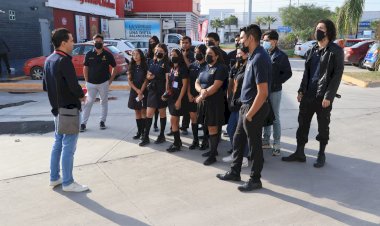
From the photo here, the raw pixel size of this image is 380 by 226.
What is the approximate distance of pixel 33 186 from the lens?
14.1 feet

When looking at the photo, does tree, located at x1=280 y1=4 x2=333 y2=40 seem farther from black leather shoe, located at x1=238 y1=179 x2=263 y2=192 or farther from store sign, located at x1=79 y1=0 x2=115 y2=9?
black leather shoe, located at x1=238 y1=179 x2=263 y2=192

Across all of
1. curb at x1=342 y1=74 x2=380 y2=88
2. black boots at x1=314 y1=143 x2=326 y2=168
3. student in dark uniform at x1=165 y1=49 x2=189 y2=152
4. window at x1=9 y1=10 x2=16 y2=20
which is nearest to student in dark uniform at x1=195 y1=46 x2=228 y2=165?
student in dark uniform at x1=165 y1=49 x2=189 y2=152

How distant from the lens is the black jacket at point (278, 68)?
16.4 feet

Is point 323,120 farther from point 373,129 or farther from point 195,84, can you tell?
point 373,129

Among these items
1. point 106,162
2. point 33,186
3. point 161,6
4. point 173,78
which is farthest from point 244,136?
point 161,6

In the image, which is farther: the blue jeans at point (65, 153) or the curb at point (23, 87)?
the curb at point (23, 87)

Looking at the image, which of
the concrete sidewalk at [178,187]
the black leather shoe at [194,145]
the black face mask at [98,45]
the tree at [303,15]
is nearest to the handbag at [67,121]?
the concrete sidewalk at [178,187]

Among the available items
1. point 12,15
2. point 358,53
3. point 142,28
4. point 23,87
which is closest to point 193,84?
point 23,87

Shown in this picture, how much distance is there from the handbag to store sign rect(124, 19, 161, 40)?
22.0m

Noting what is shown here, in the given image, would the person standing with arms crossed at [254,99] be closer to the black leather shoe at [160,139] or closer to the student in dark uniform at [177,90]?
the student in dark uniform at [177,90]

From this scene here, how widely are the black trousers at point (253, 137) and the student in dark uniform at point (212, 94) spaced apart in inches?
28.3

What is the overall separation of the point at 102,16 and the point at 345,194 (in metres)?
25.9

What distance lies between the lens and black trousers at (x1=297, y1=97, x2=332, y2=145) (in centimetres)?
476

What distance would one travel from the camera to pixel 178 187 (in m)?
4.26
